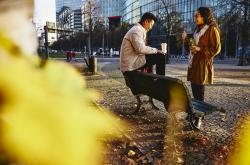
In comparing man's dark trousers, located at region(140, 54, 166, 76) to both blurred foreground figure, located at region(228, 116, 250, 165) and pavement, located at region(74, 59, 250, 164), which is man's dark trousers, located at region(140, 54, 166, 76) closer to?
pavement, located at region(74, 59, 250, 164)

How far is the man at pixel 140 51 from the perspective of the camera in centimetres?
628

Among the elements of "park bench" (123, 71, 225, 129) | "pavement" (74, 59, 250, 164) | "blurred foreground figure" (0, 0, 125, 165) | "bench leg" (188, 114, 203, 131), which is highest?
"blurred foreground figure" (0, 0, 125, 165)

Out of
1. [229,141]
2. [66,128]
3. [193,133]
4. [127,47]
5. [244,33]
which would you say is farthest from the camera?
[244,33]

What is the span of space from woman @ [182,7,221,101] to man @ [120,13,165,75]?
592 millimetres

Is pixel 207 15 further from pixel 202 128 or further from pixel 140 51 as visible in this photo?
pixel 202 128

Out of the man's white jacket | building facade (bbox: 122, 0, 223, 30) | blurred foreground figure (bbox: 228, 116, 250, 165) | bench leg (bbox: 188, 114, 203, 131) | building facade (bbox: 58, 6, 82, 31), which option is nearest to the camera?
blurred foreground figure (bbox: 228, 116, 250, 165)

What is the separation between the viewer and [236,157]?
13.8 ft

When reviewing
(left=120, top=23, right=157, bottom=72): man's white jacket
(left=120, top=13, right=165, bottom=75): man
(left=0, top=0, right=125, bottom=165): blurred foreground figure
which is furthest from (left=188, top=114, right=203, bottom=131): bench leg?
(left=0, top=0, right=125, bottom=165): blurred foreground figure

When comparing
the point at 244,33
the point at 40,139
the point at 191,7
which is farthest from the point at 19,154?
the point at 191,7

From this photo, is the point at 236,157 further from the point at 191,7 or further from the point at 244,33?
the point at 191,7

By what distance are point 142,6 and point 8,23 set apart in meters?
93.7

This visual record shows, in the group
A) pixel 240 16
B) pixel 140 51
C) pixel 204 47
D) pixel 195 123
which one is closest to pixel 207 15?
pixel 204 47

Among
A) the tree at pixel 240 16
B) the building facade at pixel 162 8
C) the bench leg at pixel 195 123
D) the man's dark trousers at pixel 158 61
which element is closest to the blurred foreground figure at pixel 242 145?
the bench leg at pixel 195 123

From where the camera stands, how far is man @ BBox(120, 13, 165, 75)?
247 inches
